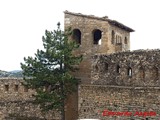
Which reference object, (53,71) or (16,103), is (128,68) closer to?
Answer: (53,71)

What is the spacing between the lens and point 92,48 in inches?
1164

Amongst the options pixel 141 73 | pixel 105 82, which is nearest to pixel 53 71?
pixel 105 82

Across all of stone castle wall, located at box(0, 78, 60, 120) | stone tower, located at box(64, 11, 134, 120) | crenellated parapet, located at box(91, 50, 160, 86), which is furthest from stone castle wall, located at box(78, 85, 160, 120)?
stone tower, located at box(64, 11, 134, 120)

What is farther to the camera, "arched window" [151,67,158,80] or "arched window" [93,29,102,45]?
"arched window" [93,29,102,45]

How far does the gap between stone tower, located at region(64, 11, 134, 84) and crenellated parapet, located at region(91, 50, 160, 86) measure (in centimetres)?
229

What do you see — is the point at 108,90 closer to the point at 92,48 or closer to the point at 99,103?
the point at 99,103

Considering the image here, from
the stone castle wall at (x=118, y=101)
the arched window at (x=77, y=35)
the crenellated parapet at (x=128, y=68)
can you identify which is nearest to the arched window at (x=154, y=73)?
the crenellated parapet at (x=128, y=68)

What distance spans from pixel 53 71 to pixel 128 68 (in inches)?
166

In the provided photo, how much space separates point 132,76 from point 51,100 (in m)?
4.72

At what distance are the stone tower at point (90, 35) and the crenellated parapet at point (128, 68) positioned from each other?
229 cm

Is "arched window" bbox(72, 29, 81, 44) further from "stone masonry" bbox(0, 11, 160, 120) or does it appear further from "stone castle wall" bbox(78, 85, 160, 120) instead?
"stone castle wall" bbox(78, 85, 160, 120)

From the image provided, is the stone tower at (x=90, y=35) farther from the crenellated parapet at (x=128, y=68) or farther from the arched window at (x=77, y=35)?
the crenellated parapet at (x=128, y=68)

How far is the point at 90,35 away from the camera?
29594mm

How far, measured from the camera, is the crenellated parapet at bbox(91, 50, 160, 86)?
957 inches
